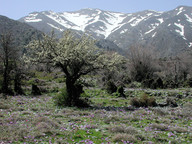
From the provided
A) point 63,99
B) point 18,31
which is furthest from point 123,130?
point 18,31

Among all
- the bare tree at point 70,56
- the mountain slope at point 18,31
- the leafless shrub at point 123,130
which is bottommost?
the leafless shrub at point 123,130

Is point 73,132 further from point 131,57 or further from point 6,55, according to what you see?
point 131,57

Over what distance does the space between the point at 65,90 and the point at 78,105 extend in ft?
5.71

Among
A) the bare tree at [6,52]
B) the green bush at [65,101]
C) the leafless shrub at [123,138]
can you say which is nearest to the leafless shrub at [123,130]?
the leafless shrub at [123,138]

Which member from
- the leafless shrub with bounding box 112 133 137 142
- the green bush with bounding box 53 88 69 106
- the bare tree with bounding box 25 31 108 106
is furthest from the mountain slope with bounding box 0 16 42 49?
the leafless shrub with bounding box 112 133 137 142

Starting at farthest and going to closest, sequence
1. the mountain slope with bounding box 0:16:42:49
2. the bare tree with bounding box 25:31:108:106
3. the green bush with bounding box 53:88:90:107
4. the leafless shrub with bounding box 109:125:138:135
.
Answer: the mountain slope with bounding box 0:16:42:49
the green bush with bounding box 53:88:90:107
the bare tree with bounding box 25:31:108:106
the leafless shrub with bounding box 109:125:138:135

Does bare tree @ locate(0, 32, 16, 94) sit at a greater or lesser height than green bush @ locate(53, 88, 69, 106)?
greater

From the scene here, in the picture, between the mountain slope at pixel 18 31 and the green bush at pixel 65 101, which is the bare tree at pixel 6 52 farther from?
the mountain slope at pixel 18 31

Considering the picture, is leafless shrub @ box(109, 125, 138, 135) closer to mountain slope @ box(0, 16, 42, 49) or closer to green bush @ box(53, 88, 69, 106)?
green bush @ box(53, 88, 69, 106)

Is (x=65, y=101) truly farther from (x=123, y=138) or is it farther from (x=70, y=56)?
(x=123, y=138)

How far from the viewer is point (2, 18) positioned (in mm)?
148625

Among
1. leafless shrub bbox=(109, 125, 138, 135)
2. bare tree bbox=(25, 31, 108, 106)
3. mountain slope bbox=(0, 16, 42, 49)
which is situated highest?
mountain slope bbox=(0, 16, 42, 49)

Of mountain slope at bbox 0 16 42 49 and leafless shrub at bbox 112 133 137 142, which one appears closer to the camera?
leafless shrub at bbox 112 133 137 142

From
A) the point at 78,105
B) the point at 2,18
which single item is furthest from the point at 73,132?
the point at 2,18
